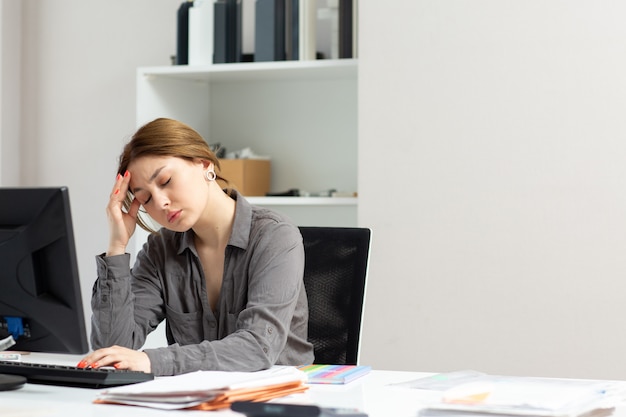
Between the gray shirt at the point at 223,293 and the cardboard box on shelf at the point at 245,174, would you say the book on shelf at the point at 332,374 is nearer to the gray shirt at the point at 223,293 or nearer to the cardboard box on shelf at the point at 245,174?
the gray shirt at the point at 223,293

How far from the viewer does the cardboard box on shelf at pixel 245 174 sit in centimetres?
308

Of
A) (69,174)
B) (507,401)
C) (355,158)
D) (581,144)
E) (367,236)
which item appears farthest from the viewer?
(69,174)

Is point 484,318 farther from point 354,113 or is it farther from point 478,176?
point 354,113

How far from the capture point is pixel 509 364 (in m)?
2.51

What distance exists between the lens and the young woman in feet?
6.04

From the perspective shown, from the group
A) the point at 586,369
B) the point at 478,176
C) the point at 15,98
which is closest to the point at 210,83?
the point at 15,98

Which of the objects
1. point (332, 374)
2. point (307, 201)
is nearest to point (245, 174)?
point (307, 201)

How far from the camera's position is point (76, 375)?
145 cm

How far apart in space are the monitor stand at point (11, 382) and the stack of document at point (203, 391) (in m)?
0.20

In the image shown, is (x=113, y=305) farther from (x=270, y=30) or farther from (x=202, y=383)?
(x=270, y=30)

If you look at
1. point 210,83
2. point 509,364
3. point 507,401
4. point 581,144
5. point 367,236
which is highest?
point 210,83

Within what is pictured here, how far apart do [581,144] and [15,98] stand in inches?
93.8

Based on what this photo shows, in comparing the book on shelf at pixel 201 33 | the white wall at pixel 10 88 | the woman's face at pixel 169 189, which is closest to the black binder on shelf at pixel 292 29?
the book on shelf at pixel 201 33

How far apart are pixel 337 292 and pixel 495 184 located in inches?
29.9
